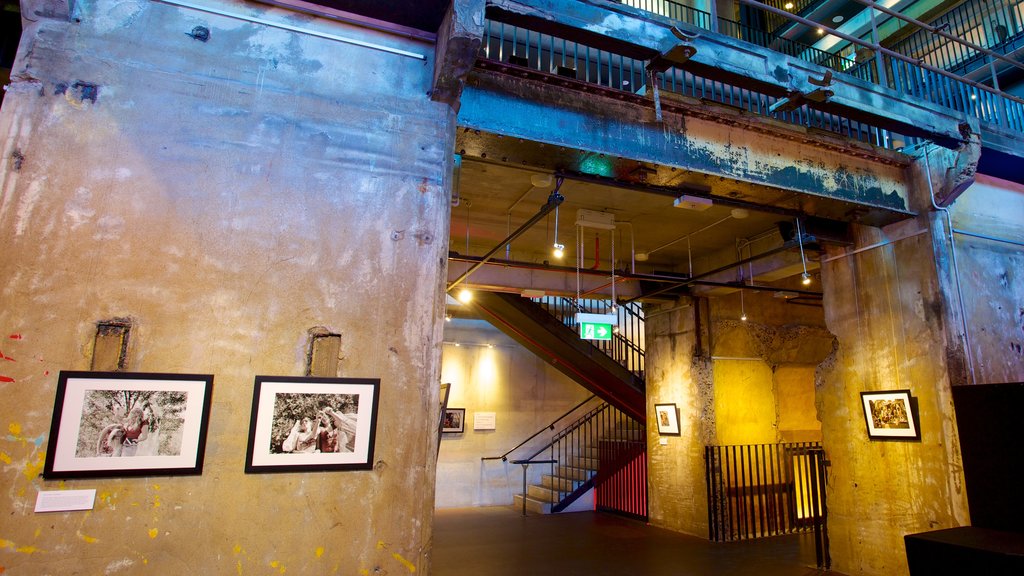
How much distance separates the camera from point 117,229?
10.5ft

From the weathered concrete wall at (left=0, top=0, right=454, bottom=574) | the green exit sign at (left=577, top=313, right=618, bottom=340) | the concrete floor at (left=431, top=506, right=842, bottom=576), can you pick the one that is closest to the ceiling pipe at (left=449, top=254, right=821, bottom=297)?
the green exit sign at (left=577, top=313, right=618, bottom=340)

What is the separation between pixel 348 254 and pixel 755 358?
858 centimetres

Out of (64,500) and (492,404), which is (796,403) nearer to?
(492,404)

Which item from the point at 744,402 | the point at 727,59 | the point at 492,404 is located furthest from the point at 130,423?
the point at 492,404

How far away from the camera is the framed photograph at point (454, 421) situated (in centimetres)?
1170

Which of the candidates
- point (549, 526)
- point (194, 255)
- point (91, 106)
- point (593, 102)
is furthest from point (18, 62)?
point (549, 526)

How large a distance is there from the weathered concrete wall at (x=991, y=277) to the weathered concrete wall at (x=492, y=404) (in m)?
8.34

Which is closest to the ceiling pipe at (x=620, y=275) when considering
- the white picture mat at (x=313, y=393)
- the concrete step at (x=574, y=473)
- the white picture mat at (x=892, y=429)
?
the white picture mat at (x=892, y=429)

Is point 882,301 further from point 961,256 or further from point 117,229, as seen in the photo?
point 117,229

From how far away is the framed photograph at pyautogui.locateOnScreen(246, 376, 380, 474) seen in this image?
323cm

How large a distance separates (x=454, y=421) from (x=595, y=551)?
4.84 m

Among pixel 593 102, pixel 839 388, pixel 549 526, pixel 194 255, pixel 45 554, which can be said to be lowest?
pixel 549 526

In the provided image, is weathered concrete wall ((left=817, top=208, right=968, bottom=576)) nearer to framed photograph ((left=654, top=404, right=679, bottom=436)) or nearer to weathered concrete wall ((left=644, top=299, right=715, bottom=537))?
weathered concrete wall ((left=644, top=299, right=715, bottom=537))

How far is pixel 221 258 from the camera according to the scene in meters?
3.36
